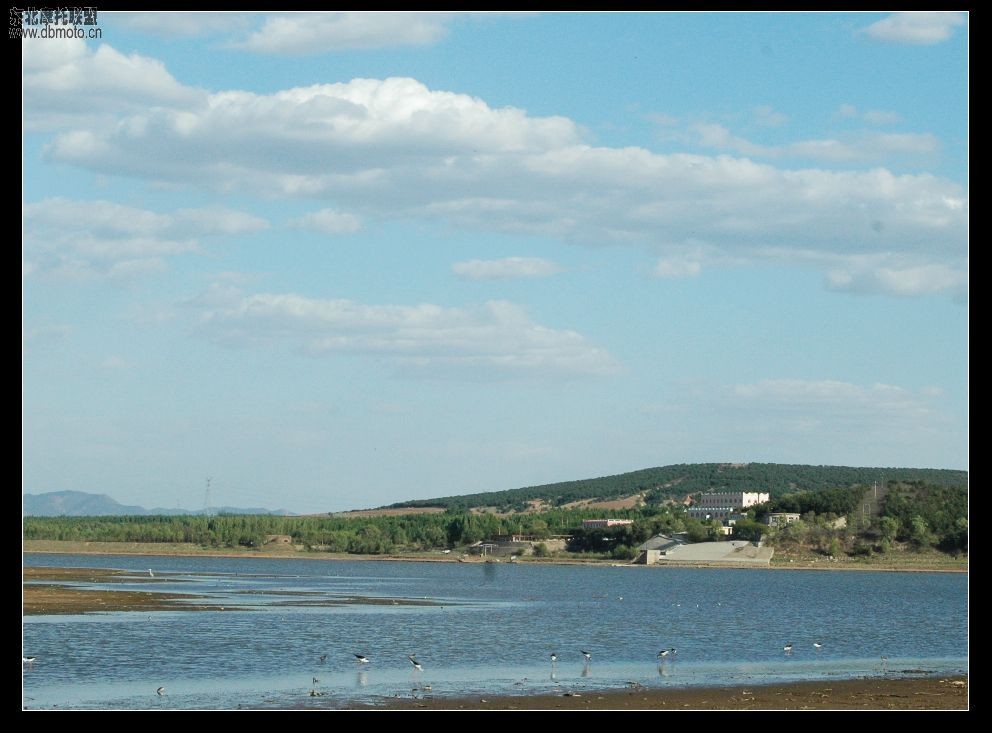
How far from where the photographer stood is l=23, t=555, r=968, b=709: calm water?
41.7 metres

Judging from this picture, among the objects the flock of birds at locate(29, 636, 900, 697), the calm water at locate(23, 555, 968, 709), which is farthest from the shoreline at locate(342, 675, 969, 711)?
the flock of birds at locate(29, 636, 900, 697)

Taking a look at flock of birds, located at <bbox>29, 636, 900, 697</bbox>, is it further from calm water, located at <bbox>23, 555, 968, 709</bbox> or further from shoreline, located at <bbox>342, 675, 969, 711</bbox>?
shoreline, located at <bbox>342, 675, 969, 711</bbox>

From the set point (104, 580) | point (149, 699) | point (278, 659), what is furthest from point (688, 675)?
point (104, 580)

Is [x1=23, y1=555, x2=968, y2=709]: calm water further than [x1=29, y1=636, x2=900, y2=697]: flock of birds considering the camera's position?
Yes

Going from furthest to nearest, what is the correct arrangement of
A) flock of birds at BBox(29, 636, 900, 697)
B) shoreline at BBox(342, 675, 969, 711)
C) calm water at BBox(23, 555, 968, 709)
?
calm water at BBox(23, 555, 968, 709), flock of birds at BBox(29, 636, 900, 697), shoreline at BBox(342, 675, 969, 711)

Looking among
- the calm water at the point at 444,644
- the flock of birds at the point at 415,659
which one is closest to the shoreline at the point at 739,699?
the calm water at the point at 444,644

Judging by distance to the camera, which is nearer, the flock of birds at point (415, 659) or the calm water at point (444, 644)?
the flock of birds at point (415, 659)

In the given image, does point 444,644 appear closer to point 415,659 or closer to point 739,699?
point 415,659

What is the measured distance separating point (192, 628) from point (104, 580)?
56.6 meters

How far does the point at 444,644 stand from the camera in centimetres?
5850

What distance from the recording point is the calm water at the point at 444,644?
137 ft

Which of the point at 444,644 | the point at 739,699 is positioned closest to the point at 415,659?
the point at 444,644

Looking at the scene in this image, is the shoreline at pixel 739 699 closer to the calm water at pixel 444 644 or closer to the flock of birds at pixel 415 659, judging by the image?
the calm water at pixel 444 644

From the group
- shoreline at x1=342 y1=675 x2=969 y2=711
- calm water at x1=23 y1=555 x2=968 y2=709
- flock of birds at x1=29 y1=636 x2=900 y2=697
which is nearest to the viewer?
shoreline at x1=342 y1=675 x2=969 y2=711
